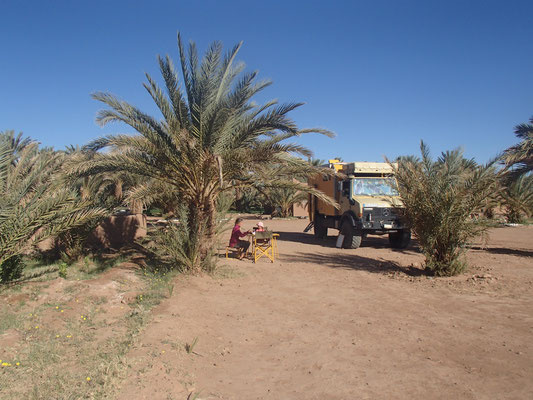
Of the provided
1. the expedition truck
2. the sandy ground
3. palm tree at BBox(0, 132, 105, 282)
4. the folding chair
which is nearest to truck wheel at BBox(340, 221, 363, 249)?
the expedition truck

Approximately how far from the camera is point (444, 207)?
365 inches

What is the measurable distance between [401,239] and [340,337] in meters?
9.49

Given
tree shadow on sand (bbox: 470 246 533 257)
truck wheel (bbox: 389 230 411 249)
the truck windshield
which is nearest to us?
tree shadow on sand (bbox: 470 246 533 257)

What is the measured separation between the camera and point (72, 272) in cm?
995

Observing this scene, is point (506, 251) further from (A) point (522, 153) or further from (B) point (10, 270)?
(B) point (10, 270)

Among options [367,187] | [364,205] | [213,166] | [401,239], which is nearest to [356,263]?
[364,205]

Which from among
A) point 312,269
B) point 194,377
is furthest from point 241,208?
point 194,377

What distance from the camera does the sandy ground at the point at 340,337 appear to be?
13.9 ft

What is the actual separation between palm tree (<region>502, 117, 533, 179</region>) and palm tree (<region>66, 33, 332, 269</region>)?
574cm

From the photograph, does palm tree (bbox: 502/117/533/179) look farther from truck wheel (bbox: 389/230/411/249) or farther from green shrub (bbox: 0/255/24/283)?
green shrub (bbox: 0/255/24/283)

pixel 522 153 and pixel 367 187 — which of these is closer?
pixel 522 153

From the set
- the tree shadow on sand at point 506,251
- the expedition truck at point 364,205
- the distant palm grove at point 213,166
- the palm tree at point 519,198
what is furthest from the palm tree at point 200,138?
the palm tree at point 519,198

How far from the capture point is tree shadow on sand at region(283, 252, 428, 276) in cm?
1041

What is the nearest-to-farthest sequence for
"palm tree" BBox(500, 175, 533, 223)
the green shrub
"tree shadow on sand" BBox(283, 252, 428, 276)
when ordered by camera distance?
the green shrub < "tree shadow on sand" BBox(283, 252, 428, 276) < "palm tree" BBox(500, 175, 533, 223)
